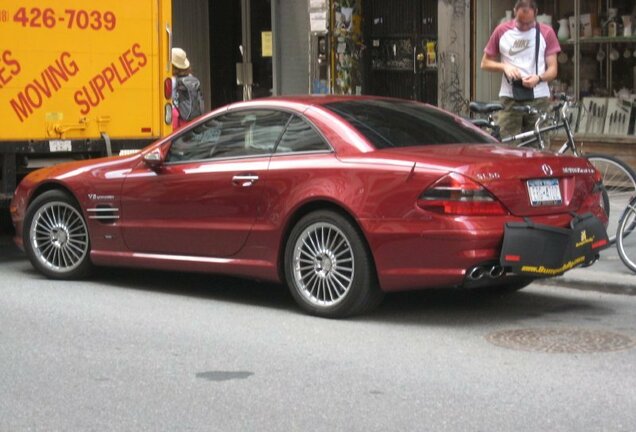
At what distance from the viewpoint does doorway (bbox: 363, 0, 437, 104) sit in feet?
59.5

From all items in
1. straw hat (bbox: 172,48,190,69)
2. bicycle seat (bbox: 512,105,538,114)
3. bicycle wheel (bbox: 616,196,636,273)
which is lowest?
bicycle wheel (bbox: 616,196,636,273)

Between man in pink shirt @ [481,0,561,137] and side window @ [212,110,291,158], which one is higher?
man in pink shirt @ [481,0,561,137]

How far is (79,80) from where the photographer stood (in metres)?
12.0

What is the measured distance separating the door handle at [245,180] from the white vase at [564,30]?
791 centimetres

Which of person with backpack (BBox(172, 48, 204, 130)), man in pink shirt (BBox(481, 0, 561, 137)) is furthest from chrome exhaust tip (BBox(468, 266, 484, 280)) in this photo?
person with backpack (BBox(172, 48, 204, 130))

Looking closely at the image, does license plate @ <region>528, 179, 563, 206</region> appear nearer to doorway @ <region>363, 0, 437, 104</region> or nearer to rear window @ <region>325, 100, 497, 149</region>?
rear window @ <region>325, 100, 497, 149</region>

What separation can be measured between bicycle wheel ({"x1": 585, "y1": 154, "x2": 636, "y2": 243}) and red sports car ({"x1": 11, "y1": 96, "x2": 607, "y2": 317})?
145cm

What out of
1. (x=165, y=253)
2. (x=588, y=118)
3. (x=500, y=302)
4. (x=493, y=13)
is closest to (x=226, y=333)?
(x=165, y=253)

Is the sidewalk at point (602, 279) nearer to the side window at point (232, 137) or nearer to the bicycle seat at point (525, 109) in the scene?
the bicycle seat at point (525, 109)

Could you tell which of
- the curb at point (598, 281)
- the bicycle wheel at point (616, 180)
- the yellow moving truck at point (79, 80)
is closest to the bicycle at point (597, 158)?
the bicycle wheel at point (616, 180)

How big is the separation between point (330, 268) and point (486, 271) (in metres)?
1.08

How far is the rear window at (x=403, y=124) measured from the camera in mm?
8445

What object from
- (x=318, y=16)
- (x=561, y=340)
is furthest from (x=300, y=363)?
(x=318, y=16)

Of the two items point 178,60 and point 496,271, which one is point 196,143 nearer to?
point 496,271
